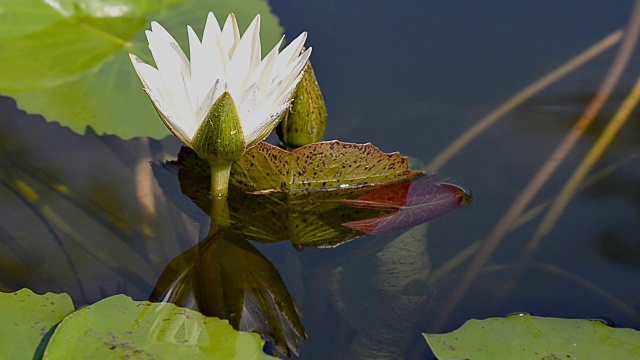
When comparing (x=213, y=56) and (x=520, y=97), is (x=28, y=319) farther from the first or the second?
(x=520, y=97)

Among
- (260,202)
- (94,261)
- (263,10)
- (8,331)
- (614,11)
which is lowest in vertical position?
(8,331)

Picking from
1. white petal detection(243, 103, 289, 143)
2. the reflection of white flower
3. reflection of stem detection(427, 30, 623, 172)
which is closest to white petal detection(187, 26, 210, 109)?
the reflection of white flower

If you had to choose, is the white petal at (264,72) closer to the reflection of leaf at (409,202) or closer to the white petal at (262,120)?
the white petal at (262,120)

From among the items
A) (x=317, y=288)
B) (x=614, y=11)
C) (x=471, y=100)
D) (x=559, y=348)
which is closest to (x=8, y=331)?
(x=317, y=288)

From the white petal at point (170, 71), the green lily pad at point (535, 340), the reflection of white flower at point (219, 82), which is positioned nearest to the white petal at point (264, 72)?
the reflection of white flower at point (219, 82)

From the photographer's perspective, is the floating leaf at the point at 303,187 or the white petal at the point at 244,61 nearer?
the white petal at the point at 244,61

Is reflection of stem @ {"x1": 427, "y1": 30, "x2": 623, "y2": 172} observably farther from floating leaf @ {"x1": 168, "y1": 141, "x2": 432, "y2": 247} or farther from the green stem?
the green stem

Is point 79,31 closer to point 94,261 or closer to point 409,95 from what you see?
point 94,261
